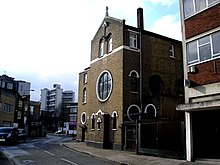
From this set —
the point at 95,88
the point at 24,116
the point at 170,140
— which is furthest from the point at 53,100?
the point at 170,140

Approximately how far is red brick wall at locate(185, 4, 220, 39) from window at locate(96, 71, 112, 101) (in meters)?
12.4

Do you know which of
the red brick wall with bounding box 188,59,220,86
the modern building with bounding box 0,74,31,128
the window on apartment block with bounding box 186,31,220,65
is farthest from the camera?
the modern building with bounding box 0,74,31,128

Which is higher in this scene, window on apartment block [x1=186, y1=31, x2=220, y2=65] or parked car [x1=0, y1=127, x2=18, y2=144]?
window on apartment block [x1=186, y1=31, x2=220, y2=65]

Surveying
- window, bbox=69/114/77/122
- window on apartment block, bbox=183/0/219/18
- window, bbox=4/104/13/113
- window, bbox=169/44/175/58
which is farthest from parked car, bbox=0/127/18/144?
window, bbox=69/114/77/122

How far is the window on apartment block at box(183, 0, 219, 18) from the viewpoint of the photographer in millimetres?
15077

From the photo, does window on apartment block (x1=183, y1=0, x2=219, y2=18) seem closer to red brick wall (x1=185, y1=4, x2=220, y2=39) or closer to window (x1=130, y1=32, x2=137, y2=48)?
red brick wall (x1=185, y1=4, x2=220, y2=39)

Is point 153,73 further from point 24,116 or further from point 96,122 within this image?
point 24,116

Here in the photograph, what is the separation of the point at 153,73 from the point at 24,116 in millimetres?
44932

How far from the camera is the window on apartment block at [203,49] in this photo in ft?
46.9

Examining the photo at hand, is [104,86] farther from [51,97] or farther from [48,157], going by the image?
[51,97]

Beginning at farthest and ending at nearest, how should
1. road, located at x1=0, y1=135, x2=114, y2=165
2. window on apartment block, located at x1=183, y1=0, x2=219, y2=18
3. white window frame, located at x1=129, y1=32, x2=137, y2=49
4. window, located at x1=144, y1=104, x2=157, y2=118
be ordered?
white window frame, located at x1=129, y1=32, x2=137, y2=49
window, located at x1=144, y1=104, x2=157, y2=118
window on apartment block, located at x1=183, y1=0, x2=219, y2=18
road, located at x1=0, y1=135, x2=114, y2=165

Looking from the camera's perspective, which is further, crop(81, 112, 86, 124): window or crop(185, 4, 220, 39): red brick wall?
crop(81, 112, 86, 124): window

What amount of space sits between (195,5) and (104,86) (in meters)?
14.6

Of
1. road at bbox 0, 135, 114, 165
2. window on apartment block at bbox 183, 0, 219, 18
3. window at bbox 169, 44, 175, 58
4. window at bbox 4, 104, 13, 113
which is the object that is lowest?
road at bbox 0, 135, 114, 165
